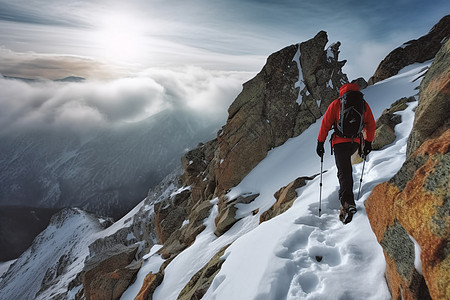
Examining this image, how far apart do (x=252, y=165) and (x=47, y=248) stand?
14183 cm

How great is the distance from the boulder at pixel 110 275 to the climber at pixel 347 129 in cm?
1657

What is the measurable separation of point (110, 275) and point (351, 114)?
764 inches

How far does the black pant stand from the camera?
7059 mm

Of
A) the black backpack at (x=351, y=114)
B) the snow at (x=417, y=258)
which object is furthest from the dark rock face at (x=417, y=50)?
the snow at (x=417, y=258)

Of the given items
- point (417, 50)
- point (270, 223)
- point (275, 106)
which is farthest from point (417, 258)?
point (417, 50)

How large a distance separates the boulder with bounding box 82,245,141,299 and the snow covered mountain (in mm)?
84

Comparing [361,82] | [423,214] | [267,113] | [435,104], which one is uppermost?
[361,82]

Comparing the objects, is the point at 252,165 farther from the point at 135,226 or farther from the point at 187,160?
Result: the point at 135,226

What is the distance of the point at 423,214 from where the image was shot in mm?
3734

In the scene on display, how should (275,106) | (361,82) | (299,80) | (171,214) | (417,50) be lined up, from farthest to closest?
(417,50) < (361,82) < (171,214) < (299,80) < (275,106)

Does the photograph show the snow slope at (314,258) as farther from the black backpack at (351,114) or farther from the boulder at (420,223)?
the black backpack at (351,114)

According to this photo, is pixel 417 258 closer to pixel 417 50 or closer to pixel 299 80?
pixel 299 80

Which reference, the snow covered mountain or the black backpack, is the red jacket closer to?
the black backpack

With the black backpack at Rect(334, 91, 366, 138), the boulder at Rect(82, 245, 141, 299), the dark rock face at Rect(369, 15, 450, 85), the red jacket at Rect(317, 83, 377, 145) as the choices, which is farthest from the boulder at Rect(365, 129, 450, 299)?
the dark rock face at Rect(369, 15, 450, 85)
